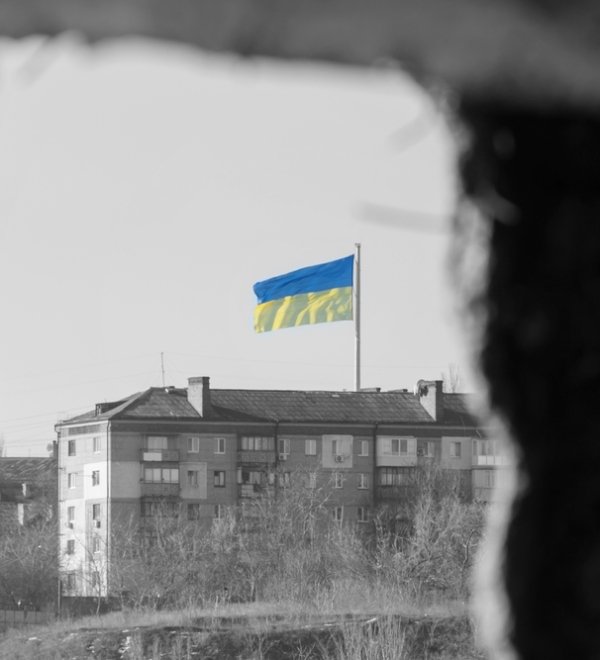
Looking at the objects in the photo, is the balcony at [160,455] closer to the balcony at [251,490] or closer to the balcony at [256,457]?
the balcony at [256,457]

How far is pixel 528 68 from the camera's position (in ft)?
3.62

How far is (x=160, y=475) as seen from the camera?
58.8 m

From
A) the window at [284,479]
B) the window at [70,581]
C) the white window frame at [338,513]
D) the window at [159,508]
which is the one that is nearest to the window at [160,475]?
the window at [159,508]

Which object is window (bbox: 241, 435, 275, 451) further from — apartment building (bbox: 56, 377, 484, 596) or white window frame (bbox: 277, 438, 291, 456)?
white window frame (bbox: 277, 438, 291, 456)

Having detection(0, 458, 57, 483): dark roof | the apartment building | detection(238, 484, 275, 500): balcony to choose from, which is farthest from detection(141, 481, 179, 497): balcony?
detection(0, 458, 57, 483): dark roof

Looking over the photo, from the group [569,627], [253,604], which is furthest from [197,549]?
[569,627]

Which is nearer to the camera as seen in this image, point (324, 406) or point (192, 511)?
point (192, 511)

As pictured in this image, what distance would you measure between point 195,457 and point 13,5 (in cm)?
5896

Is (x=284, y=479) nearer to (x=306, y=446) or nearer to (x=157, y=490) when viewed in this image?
(x=306, y=446)

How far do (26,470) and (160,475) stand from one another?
88.6 feet

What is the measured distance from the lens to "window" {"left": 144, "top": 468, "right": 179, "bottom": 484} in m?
58.8

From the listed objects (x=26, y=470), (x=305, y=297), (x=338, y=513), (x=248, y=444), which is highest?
(x=305, y=297)

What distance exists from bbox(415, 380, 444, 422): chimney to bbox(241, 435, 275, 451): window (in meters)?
6.81

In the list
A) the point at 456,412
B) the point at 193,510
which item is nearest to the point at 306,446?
the point at 193,510
